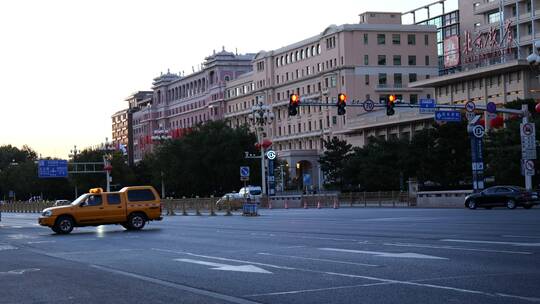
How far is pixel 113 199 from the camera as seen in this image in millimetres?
37312

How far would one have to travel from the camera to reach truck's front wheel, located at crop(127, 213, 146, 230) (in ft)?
123

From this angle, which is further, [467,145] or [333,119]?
[333,119]

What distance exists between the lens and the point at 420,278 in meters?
13.8

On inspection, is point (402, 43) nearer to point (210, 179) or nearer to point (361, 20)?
point (361, 20)

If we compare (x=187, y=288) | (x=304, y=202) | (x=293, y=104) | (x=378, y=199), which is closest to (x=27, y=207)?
(x=304, y=202)

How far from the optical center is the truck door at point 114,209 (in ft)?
121

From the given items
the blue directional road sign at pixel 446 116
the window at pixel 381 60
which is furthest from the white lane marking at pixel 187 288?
the window at pixel 381 60

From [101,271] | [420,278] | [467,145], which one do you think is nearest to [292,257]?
[101,271]

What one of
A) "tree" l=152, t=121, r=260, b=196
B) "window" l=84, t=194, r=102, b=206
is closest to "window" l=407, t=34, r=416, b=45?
"tree" l=152, t=121, r=260, b=196

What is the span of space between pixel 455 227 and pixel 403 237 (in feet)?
16.0

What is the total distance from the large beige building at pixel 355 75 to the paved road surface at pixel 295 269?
91910 millimetres

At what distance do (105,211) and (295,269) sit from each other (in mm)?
22069

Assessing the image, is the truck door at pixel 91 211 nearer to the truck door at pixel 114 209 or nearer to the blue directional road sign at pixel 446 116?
the truck door at pixel 114 209

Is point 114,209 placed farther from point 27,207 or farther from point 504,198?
point 27,207
